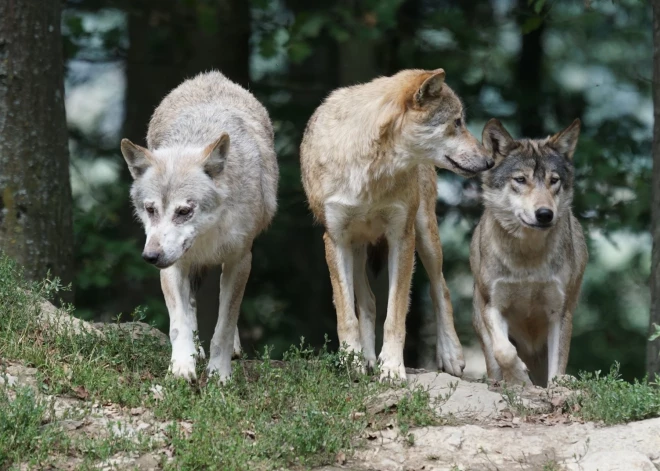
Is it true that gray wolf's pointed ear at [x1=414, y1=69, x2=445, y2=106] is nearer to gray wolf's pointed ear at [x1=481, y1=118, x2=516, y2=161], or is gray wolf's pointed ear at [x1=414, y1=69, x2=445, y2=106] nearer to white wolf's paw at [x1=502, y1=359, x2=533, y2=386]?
gray wolf's pointed ear at [x1=481, y1=118, x2=516, y2=161]

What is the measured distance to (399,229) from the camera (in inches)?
306

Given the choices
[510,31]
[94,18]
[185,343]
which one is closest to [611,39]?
[510,31]

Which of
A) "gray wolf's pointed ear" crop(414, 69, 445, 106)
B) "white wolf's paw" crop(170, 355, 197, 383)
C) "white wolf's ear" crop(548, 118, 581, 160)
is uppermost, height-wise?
"gray wolf's pointed ear" crop(414, 69, 445, 106)

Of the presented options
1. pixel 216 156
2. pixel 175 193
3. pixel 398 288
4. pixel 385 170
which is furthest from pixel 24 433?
pixel 385 170

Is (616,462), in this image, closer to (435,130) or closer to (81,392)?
(435,130)

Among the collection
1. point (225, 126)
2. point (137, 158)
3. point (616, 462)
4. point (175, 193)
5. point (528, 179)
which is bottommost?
point (616, 462)

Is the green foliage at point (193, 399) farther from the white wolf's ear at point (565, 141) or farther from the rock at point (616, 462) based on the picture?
the white wolf's ear at point (565, 141)

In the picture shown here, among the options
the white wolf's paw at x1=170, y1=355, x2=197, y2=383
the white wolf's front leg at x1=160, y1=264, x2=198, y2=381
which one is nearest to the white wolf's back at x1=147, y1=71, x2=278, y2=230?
the white wolf's front leg at x1=160, y1=264, x2=198, y2=381

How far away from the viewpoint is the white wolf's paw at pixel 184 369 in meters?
6.50

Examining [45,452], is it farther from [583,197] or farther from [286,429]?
[583,197]

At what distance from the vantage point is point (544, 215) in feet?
26.4

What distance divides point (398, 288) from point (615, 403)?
2.10m

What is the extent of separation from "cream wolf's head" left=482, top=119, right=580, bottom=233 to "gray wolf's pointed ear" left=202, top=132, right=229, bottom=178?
2.63 meters

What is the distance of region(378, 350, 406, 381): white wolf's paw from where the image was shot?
23.7 feet
